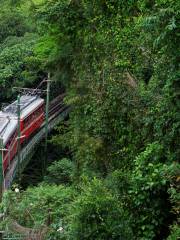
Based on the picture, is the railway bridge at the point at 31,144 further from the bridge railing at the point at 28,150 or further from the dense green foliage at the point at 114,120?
the dense green foliage at the point at 114,120

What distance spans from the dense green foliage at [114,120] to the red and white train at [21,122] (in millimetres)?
2085

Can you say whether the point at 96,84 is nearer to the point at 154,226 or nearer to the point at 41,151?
the point at 154,226

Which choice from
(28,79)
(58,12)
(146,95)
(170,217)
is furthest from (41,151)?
(170,217)

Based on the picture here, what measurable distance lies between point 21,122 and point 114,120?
10095 millimetres

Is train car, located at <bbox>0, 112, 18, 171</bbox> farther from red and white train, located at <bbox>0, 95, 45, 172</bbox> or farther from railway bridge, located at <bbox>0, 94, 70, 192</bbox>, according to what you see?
railway bridge, located at <bbox>0, 94, 70, 192</bbox>

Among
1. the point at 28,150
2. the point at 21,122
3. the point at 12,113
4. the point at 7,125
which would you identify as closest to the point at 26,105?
the point at 12,113

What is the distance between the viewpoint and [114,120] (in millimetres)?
14445

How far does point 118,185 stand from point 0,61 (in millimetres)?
21852

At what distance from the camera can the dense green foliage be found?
966 centimetres

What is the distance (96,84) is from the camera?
1569 cm

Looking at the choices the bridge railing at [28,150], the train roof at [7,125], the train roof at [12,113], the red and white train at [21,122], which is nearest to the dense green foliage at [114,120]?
the bridge railing at [28,150]

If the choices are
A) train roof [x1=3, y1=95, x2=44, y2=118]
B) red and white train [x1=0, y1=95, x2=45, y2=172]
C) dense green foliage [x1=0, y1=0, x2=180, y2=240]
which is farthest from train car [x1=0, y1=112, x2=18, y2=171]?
dense green foliage [x1=0, y1=0, x2=180, y2=240]

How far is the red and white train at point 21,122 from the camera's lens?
853 inches

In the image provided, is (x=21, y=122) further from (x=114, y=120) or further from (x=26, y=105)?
(x=114, y=120)
